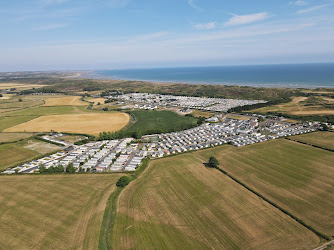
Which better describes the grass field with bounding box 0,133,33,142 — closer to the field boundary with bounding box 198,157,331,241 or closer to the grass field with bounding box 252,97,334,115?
the field boundary with bounding box 198,157,331,241

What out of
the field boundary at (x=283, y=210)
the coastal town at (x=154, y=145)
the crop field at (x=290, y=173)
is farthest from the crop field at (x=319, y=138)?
the field boundary at (x=283, y=210)

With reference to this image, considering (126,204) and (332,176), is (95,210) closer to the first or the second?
(126,204)

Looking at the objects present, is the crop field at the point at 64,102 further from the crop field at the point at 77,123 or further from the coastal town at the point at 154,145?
the coastal town at the point at 154,145

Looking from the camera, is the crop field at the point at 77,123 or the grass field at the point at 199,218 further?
the crop field at the point at 77,123

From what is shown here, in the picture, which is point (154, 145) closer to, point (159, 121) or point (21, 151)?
point (159, 121)

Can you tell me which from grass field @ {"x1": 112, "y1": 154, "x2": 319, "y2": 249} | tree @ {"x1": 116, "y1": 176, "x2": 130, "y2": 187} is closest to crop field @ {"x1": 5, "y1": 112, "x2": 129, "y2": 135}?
tree @ {"x1": 116, "y1": 176, "x2": 130, "y2": 187}

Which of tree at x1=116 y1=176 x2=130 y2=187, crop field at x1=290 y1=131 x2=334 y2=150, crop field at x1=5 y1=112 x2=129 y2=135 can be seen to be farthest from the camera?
crop field at x1=5 y1=112 x2=129 y2=135
